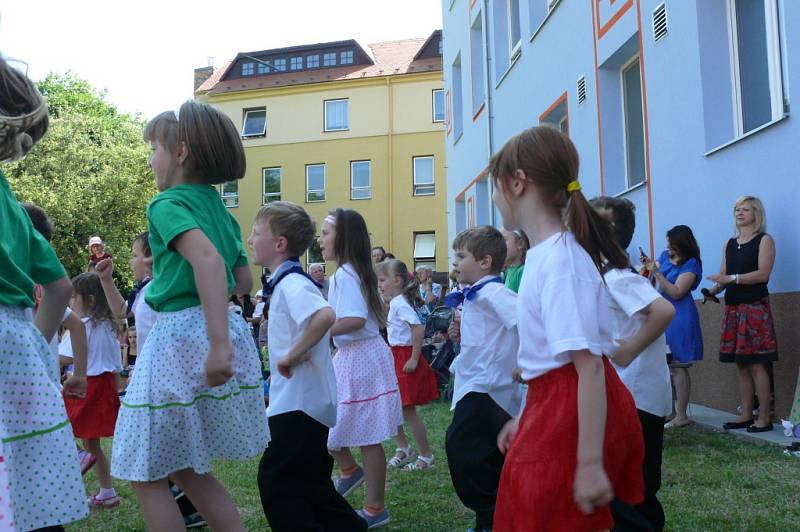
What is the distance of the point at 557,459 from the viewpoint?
82.3 inches

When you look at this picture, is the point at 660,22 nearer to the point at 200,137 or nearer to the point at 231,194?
the point at 200,137

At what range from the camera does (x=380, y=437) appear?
4.65 meters

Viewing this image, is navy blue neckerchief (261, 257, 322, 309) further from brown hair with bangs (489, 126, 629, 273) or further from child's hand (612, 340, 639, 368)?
brown hair with bangs (489, 126, 629, 273)

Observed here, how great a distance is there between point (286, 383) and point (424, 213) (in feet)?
97.5

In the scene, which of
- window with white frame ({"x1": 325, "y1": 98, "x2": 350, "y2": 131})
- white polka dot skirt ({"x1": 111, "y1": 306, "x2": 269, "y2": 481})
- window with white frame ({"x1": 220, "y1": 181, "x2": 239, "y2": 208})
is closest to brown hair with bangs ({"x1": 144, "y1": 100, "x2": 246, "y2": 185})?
white polka dot skirt ({"x1": 111, "y1": 306, "x2": 269, "y2": 481})

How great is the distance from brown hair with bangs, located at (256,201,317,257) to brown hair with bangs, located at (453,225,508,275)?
0.90m

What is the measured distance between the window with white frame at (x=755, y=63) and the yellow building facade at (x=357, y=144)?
25.2 metres

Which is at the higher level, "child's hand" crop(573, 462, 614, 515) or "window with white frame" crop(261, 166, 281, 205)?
"window with white frame" crop(261, 166, 281, 205)

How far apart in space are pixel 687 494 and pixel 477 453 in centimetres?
152

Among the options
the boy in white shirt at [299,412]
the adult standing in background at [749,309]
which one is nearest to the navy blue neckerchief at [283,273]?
the boy in white shirt at [299,412]

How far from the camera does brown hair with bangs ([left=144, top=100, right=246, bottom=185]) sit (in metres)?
3.00

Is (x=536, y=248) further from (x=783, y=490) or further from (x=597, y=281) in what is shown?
(x=783, y=490)

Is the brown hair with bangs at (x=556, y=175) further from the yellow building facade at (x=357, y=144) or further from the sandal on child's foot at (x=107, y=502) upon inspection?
the yellow building facade at (x=357, y=144)

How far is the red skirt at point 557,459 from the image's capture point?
6.79 feet
